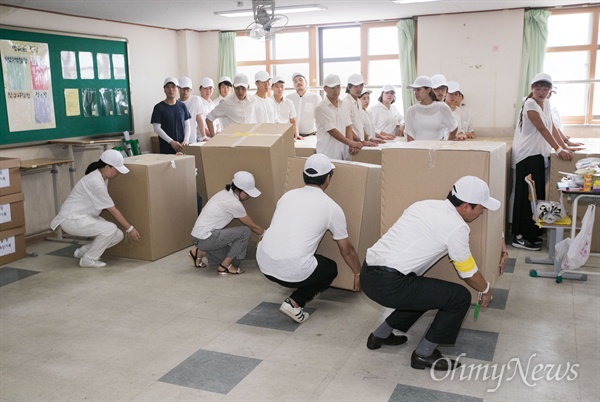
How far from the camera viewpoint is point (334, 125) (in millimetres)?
4910

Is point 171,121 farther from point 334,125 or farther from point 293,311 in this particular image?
point 293,311

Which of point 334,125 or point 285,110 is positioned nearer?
point 334,125

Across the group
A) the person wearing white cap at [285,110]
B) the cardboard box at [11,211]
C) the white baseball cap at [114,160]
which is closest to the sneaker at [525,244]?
the person wearing white cap at [285,110]

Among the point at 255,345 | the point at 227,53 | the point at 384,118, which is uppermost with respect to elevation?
the point at 227,53

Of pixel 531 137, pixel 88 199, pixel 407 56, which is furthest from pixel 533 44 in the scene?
pixel 88 199

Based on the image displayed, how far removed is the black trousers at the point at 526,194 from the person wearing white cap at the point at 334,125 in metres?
1.46

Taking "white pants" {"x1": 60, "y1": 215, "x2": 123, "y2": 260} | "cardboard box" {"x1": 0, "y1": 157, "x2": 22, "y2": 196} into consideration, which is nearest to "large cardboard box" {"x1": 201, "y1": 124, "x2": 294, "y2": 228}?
"white pants" {"x1": 60, "y1": 215, "x2": 123, "y2": 260}

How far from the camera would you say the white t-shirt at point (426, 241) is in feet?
8.51

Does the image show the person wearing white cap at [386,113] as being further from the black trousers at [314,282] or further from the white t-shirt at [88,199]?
the black trousers at [314,282]

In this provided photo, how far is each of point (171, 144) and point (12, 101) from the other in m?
1.58

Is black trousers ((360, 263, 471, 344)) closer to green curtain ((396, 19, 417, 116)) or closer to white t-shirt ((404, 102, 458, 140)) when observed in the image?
white t-shirt ((404, 102, 458, 140))

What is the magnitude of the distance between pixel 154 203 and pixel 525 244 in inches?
128

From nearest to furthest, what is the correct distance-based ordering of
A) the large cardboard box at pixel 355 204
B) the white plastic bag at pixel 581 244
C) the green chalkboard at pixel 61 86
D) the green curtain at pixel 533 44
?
the large cardboard box at pixel 355 204 < the white plastic bag at pixel 581 244 < the green chalkboard at pixel 61 86 < the green curtain at pixel 533 44

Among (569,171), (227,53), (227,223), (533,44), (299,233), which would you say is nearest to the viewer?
(299,233)
